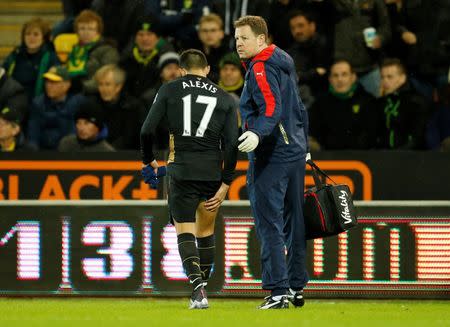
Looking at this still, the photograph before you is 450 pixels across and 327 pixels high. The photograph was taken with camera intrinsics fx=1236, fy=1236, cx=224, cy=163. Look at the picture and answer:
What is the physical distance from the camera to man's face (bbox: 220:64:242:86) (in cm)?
1320

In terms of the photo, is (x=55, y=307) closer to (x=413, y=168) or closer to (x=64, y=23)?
(x=413, y=168)

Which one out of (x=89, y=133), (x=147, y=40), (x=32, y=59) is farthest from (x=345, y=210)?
(x=32, y=59)

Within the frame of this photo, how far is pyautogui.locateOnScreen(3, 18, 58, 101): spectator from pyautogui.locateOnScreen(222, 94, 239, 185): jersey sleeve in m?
6.41

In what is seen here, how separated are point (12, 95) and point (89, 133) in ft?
6.65

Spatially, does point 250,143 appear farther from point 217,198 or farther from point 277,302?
point 277,302

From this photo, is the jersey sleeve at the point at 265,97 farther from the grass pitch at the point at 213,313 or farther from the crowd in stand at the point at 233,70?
the crowd in stand at the point at 233,70

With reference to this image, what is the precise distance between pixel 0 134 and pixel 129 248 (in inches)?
139

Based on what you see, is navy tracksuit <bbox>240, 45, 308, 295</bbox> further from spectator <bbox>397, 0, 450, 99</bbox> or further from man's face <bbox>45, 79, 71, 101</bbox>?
man's face <bbox>45, 79, 71, 101</bbox>

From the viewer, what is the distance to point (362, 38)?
13758 mm

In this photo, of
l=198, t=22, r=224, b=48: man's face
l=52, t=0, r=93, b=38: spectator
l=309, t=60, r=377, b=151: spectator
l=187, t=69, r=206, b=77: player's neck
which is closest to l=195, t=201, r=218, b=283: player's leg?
l=187, t=69, r=206, b=77: player's neck

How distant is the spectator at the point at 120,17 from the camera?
14872mm

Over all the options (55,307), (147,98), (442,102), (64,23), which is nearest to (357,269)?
(55,307)

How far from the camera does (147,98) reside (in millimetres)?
13664

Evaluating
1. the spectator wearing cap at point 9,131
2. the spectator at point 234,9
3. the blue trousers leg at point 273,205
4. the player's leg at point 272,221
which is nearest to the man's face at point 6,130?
the spectator wearing cap at point 9,131
